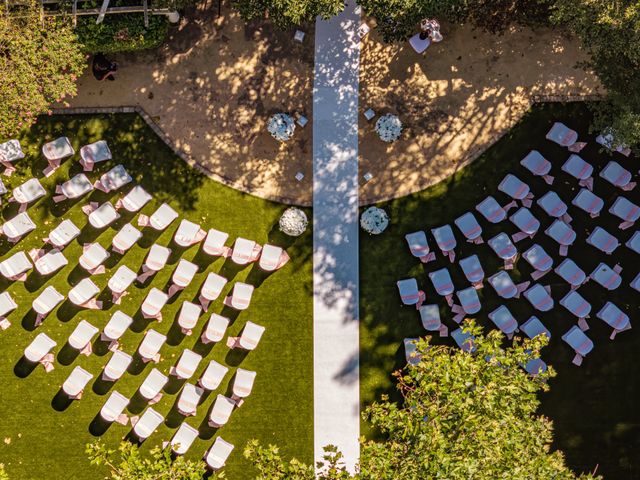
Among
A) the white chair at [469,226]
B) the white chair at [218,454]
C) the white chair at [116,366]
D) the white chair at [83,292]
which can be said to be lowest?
the white chair at [218,454]

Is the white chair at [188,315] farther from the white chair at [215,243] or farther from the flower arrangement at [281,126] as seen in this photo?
the flower arrangement at [281,126]

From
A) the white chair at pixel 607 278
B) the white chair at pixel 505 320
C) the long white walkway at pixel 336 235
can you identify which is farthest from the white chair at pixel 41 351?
the white chair at pixel 607 278

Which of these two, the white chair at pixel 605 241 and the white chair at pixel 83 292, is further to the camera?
the white chair at pixel 83 292

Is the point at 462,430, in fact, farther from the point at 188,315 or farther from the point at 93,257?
the point at 93,257

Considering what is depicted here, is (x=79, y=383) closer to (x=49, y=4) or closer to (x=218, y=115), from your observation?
(x=218, y=115)

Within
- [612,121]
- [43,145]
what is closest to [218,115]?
[43,145]

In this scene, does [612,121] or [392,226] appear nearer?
[612,121]

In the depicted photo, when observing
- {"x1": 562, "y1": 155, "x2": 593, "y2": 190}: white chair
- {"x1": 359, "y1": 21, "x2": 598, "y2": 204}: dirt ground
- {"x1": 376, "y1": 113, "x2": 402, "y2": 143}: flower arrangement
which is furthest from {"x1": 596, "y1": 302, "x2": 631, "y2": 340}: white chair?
{"x1": 376, "y1": 113, "x2": 402, "y2": 143}: flower arrangement
